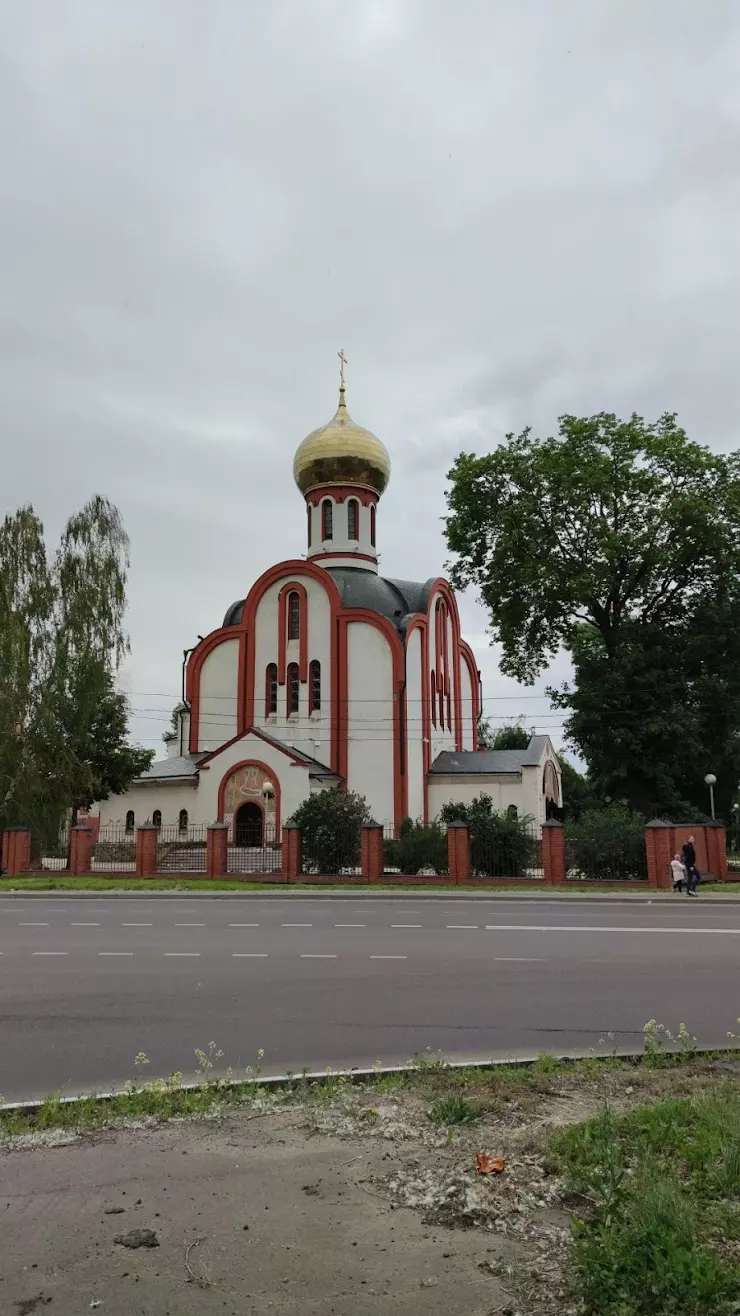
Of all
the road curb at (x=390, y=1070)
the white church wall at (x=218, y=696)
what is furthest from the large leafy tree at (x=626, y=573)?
the road curb at (x=390, y=1070)

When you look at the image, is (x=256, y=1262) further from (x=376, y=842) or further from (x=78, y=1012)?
(x=376, y=842)

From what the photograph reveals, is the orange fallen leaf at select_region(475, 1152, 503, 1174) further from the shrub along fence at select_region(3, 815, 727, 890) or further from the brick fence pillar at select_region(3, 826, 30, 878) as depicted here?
the brick fence pillar at select_region(3, 826, 30, 878)

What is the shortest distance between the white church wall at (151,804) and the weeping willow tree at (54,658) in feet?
9.47

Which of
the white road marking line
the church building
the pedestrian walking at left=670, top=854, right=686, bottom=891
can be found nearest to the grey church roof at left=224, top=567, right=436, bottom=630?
the church building

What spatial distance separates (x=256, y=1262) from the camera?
133 inches

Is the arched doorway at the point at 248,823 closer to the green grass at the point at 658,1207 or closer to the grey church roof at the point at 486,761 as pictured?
the grey church roof at the point at 486,761

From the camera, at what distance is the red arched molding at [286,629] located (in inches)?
1415

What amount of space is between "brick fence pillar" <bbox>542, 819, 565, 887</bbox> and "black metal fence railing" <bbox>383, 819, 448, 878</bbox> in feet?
9.40

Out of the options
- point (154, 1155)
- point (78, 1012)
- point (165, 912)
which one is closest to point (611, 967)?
point (78, 1012)

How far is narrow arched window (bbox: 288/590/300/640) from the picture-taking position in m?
36.6

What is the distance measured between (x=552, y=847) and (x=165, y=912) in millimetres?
10548

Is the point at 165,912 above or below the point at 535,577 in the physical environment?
below

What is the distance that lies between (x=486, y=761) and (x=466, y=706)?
742 centimetres

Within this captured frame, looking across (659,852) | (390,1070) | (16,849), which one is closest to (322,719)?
(16,849)
